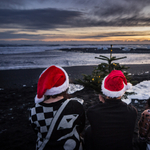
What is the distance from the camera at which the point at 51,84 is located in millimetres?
1740

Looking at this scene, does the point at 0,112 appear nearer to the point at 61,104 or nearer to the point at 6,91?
the point at 6,91

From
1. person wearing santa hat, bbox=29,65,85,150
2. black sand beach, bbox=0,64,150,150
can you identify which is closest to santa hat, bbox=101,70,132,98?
person wearing santa hat, bbox=29,65,85,150

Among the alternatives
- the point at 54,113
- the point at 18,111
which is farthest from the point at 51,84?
the point at 18,111

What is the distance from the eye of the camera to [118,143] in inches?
70.1

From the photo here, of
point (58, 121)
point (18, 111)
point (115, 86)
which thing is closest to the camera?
point (58, 121)

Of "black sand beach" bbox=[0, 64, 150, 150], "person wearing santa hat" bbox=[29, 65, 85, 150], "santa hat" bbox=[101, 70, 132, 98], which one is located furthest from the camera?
"black sand beach" bbox=[0, 64, 150, 150]

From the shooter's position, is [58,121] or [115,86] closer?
[58,121]

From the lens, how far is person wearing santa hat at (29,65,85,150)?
1715mm

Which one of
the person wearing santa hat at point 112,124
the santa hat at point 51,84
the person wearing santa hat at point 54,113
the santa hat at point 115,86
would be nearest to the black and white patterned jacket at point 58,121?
the person wearing santa hat at point 54,113

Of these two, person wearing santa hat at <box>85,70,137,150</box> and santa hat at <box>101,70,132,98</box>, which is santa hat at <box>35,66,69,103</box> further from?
santa hat at <box>101,70,132,98</box>

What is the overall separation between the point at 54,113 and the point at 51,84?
378 millimetres

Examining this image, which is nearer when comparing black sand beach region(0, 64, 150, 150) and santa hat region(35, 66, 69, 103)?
santa hat region(35, 66, 69, 103)

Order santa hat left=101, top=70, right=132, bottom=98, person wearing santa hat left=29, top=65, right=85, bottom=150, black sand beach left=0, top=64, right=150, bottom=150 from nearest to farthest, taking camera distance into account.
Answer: person wearing santa hat left=29, top=65, right=85, bottom=150 → santa hat left=101, top=70, right=132, bottom=98 → black sand beach left=0, top=64, right=150, bottom=150

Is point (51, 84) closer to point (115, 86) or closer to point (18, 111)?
point (115, 86)
